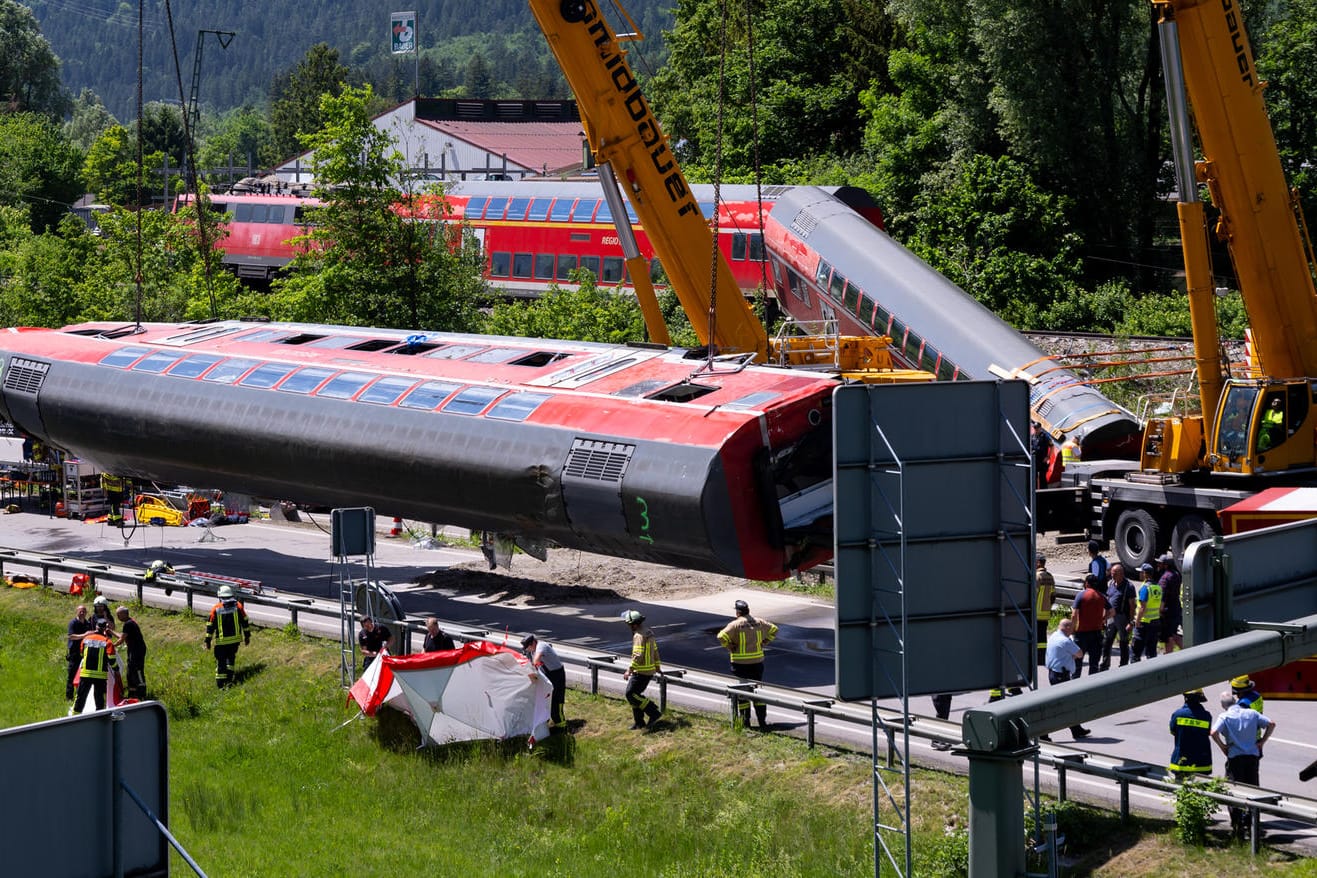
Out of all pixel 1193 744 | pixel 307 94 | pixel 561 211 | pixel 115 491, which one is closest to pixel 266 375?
pixel 115 491

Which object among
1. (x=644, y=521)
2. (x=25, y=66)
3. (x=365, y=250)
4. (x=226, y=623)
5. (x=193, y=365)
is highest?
(x=25, y=66)

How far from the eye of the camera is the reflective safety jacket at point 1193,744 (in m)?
15.8

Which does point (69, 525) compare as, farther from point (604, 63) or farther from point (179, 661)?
point (604, 63)

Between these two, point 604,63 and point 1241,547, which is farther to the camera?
point 604,63

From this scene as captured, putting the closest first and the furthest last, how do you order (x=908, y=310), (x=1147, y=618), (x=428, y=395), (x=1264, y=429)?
(x=1147, y=618), (x=1264, y=429), (x=428, y=395), (x=908, y=310)

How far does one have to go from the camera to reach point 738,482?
22297 mm

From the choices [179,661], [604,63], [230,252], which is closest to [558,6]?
[604,63]

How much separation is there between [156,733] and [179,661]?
19833 mm

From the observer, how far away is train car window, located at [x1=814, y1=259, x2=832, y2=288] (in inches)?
1514

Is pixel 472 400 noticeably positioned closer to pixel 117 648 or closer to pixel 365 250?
pixel 117 648

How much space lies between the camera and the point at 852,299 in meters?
→ 37.2

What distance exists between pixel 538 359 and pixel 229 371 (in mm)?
6548

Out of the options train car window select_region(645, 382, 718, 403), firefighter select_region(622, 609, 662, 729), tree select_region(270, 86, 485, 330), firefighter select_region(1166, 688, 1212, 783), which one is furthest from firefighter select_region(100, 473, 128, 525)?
firefighter select_region(1166, 688, 1212, 783)

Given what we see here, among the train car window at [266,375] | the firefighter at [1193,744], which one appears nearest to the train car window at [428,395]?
the train car window at [266,375]
